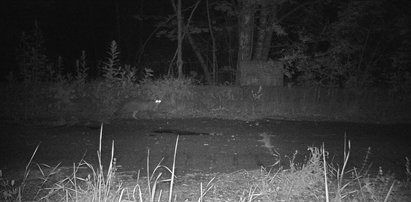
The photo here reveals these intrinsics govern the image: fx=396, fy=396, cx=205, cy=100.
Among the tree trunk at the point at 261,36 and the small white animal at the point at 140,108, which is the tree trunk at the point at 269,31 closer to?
the tree trunk at the point at 261,36

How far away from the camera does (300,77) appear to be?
13922 millimetres

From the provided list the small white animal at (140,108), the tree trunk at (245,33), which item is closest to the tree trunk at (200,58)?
the tree trunk at (245,33)

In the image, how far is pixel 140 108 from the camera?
1155 centimetres

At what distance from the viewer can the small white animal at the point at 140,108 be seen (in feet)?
37.7

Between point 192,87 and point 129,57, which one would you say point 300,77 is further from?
point 129,57

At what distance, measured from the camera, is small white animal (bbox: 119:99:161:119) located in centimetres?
1148

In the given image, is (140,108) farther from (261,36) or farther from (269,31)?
(269,31)

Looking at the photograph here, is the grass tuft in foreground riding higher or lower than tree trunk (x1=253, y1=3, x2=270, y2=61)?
lower

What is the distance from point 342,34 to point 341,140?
584 centimetres

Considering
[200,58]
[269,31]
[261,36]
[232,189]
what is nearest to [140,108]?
[200,58]

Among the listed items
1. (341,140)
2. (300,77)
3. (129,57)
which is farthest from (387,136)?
(129,57)

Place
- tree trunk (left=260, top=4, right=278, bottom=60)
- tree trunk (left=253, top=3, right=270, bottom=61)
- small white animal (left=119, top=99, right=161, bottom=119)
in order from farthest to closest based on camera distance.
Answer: tree trunk (left=253, top=3, right=270, bottom=61)
tree trunk (left=260, top=4, right=278, bottom=60)
small white animal (left=119, top=99, right=161, bottom=119)

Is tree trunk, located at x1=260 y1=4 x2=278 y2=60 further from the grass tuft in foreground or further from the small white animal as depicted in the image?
the grass tuft in foreground

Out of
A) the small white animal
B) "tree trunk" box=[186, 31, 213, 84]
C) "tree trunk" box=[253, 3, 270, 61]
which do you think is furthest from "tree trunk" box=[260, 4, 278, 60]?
the small white animal
